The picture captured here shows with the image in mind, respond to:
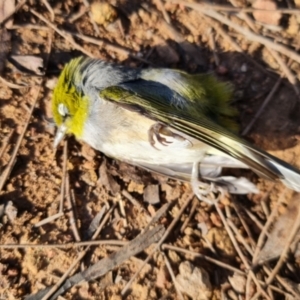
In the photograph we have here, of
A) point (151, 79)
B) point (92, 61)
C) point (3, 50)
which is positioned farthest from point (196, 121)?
point (3, 50)

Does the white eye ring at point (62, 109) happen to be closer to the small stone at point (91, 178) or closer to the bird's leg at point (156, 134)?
the small stone at point (91, 178)

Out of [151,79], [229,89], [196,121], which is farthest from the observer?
[229,89]

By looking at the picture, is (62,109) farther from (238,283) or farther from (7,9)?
(238,283)

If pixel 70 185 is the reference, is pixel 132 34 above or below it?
above

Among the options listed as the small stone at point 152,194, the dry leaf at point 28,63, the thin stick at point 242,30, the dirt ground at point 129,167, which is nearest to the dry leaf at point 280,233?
the dirt ground at point 129,167

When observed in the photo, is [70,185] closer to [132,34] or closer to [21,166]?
[21,166]

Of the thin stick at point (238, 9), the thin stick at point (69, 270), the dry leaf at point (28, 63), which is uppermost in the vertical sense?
the thin stick at point (238, 9)
